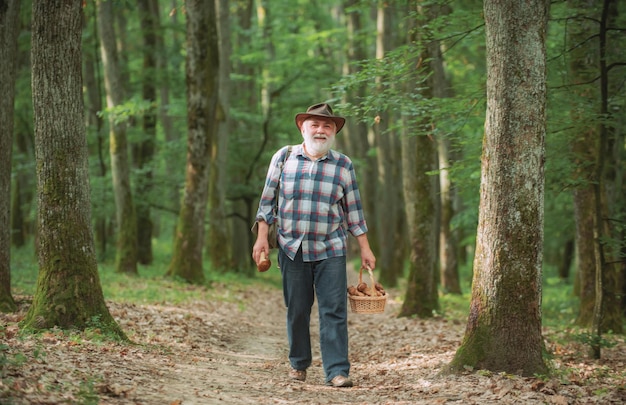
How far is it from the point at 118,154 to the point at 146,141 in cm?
492

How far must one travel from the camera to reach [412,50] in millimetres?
8891

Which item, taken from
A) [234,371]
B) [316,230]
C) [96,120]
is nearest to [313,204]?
[316,230]

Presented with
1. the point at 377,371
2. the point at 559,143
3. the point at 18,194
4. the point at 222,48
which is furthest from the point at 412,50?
the point at 18,194

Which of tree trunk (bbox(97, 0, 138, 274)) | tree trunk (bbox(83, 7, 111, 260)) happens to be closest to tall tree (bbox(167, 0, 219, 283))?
tree trunk (bbox(97, 0, 138, 274))

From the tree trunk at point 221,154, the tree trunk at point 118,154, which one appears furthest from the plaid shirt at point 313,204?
the tree trunk at point 221,154

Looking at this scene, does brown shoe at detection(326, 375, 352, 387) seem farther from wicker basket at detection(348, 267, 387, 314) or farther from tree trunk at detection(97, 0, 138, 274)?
tree trunk at detection(97, 0, 138, 274)

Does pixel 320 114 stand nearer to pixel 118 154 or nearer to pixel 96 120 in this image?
pixel 118 154

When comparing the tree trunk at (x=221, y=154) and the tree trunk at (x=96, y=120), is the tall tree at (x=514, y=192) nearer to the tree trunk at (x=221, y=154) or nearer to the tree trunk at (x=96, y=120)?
the tree trunk at (x=221, y=154)

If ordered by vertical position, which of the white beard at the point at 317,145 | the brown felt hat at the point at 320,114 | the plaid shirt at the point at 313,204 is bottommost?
the plaid shirt at the point at 313,204

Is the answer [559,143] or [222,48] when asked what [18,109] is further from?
[559,143]

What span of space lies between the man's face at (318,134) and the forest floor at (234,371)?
7.20ft

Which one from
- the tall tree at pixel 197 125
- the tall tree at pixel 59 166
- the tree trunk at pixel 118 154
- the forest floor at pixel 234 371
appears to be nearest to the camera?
the forest floor at pixel 234 371

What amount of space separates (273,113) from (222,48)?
3.08 metres

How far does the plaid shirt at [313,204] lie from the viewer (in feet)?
20.1
